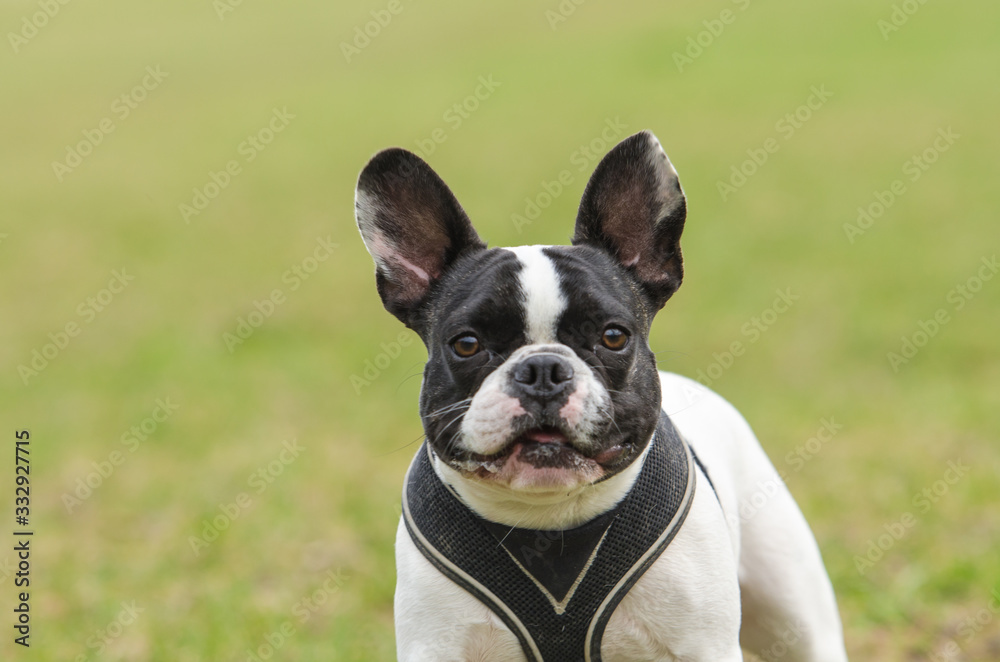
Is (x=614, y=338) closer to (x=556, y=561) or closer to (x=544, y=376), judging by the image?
(x=544, y=376)

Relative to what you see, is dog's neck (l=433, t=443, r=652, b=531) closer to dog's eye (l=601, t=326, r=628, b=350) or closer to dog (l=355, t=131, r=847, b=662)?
dog (l=355, t=131, r=847, b=662)

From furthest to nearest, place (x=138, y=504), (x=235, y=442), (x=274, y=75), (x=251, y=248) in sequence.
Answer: (x=274, y=75), (x=251, y=248), (x=235, y=442), (x=138, y=504)

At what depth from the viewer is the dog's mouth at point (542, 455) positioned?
3.30 metres

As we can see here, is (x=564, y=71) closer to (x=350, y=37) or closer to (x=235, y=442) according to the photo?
(x=350, y=37)

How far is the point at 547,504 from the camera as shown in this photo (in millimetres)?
3582

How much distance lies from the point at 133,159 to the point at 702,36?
14.0m

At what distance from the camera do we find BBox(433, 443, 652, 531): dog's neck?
3.60 m

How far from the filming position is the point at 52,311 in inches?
635

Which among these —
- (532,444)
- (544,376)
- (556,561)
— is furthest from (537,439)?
(556,561)

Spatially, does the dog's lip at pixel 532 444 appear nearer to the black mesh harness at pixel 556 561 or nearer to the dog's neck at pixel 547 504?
the dog's neck at pixel 547 504

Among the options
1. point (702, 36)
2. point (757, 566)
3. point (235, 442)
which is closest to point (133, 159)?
point (702, 36)

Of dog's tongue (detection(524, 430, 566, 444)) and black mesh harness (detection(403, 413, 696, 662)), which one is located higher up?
dog's tongue (detection(524, 430, 566, 444))

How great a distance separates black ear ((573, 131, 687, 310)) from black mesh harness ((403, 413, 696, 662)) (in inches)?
28.8

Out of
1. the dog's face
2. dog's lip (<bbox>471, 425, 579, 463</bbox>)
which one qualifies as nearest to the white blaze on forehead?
the dog's face
